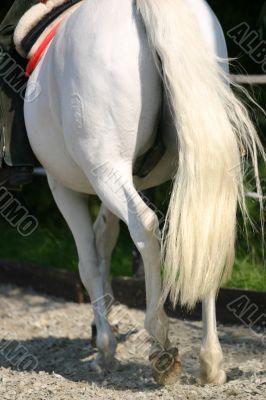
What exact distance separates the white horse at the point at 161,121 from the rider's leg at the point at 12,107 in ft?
1.72

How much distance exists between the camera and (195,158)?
3.34 m

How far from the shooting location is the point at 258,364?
13.4 ft

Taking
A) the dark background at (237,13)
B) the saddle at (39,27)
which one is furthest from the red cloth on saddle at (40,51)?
the dark background at (237,13)

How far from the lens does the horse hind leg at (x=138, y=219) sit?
344cm

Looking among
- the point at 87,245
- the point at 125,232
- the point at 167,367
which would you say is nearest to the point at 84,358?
the point at 87,245

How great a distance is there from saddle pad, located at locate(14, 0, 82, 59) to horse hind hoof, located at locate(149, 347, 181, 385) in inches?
57.3

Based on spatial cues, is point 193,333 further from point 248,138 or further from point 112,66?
point 112,66

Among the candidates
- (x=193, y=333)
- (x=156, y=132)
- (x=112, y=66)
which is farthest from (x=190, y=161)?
(x=193, y=333)

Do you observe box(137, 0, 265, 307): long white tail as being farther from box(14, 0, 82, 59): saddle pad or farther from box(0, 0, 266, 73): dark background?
box(0, 0, 266, 73): dark background

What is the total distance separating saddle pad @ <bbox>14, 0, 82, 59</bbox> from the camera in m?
3.92

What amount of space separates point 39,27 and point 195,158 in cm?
108

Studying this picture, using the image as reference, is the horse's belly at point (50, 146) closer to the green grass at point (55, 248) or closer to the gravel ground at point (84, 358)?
the gravel ground at point (84, 358)

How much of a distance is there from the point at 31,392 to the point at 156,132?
4.02ft

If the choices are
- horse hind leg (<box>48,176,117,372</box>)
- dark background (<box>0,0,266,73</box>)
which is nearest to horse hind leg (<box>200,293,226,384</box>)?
horse hind leg (<box>48,176,117,372</box>)
